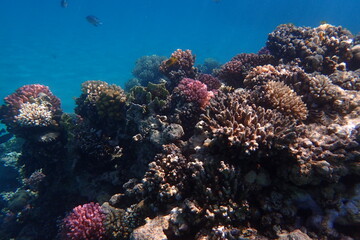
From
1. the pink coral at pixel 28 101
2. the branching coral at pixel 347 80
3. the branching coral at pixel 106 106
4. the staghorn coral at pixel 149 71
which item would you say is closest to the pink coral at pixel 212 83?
the branching coral at pixel 106 106

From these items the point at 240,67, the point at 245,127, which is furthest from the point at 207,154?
the point at 240,67

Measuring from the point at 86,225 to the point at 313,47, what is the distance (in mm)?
8847

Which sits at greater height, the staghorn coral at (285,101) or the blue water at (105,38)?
the blue water at (105,38)

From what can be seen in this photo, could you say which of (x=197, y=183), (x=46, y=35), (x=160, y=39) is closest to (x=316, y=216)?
(x=197, y=183)

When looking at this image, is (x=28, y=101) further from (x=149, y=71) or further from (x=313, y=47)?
(x=313, y=47)

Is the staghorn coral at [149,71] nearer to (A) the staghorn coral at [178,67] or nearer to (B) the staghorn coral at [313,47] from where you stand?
(A) the staghorn coral at [178,67]

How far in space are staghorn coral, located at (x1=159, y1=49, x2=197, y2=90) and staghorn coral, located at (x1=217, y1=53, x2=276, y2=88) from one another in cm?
138

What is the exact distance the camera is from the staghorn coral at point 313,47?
6953 millimetres

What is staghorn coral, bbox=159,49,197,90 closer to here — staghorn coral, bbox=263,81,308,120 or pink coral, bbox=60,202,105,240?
staghorn coral, bbox=263,81,308,120

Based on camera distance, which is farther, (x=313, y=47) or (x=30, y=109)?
(x=30, y=109)

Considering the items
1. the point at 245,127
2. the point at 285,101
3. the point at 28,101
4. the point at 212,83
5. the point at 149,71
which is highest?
the point at 149,71

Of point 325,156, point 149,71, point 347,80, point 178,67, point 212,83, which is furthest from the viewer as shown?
point 149,71

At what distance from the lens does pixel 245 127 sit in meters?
3.59

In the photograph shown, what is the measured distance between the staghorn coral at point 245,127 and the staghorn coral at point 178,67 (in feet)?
12.6
